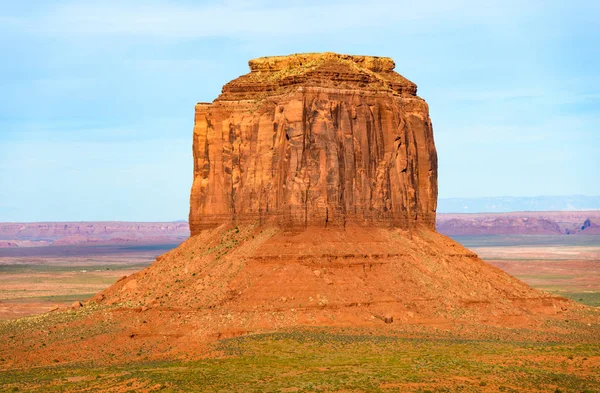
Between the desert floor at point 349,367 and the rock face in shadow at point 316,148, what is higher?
the rock face in shadow at point 316,148

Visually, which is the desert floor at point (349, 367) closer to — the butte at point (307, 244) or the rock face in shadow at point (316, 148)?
the butte at point (307, 244)

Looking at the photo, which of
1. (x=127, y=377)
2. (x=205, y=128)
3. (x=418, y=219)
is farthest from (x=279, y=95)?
(x=127, y=377)

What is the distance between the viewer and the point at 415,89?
→ 86.8 m

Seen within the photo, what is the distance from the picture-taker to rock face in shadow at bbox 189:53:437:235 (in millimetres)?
75562

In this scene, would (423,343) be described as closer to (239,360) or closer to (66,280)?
(239,360)

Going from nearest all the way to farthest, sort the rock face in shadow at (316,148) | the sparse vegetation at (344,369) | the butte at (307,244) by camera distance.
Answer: the sparse vegetation at (344,369), the butte at (307,244), the rock face in shadow at (316,148)

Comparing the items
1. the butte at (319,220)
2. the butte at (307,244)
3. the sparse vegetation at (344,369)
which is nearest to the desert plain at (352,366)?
the sparse vegetation at (344,369)

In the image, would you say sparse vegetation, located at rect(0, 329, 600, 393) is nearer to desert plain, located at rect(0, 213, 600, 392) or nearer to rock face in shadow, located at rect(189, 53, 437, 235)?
desert plain, located at rect(0, 213, 600, 392)

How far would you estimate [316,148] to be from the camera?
7538cm

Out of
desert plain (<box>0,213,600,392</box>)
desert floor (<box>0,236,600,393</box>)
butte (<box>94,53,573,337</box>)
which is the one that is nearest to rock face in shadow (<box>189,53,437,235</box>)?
butte (<box>94,53,573,337</box>)

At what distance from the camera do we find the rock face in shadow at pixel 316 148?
7556cm

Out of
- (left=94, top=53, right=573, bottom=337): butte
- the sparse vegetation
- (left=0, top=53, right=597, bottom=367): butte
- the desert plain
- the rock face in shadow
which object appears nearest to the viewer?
the sparse vegetation

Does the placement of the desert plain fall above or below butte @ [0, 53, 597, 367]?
below

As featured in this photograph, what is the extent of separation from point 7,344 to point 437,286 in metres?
28.2
